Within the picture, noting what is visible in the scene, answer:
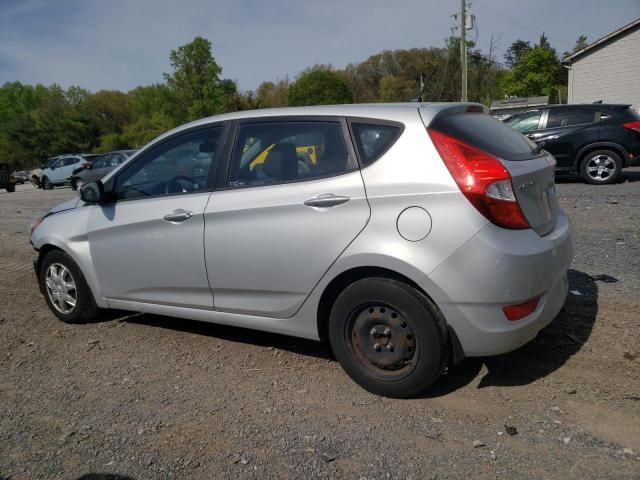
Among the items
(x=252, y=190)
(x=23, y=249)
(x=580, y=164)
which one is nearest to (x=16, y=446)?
(x=252, y=190)

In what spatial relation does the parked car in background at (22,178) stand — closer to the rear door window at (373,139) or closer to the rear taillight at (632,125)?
the rear taillight at (632,125)

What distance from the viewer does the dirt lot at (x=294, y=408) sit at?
8.65ft

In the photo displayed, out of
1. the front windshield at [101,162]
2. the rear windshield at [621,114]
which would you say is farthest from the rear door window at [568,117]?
the front windshield at [101,162]

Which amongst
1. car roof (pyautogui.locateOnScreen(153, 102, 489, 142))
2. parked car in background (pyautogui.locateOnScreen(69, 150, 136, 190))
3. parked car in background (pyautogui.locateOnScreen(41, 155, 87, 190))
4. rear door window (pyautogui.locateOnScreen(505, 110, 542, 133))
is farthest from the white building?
car roof (pyautogui.locateOnScreen(153, 102, 489, 142))

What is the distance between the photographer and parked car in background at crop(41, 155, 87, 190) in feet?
92.6

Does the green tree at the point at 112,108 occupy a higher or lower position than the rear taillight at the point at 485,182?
higher

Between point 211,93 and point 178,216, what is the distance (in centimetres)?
5137

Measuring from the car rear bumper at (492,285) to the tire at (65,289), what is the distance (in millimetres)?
3072

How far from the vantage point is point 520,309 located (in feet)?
9.57

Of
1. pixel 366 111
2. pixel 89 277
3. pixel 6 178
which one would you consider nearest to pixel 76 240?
pixel 89 277

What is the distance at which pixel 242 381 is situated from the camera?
3566 mm

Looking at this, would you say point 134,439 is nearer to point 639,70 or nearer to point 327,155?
point 327,155

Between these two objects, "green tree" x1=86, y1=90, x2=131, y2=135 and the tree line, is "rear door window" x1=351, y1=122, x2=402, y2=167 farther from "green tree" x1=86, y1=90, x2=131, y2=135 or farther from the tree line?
"green tree" x1=86, y1=90, x2=131, y2=135

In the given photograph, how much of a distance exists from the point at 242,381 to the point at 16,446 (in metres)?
1.32
